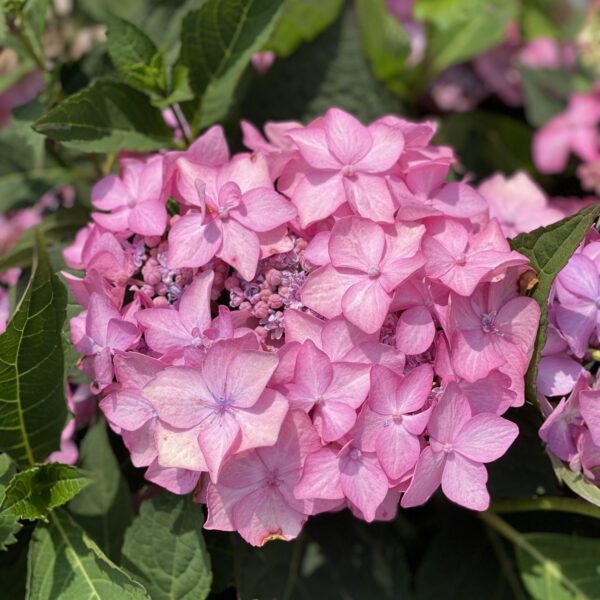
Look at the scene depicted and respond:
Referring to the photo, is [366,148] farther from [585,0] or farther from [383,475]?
[585,0]

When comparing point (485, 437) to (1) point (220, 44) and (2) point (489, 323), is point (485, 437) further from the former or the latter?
(1) point (220, 44)

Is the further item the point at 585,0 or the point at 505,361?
the point at 585,0

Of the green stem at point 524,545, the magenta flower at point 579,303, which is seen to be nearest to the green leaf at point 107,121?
the magenta flower at point 579,303

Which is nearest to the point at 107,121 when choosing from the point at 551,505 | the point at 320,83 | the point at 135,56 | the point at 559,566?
the point at 135,56

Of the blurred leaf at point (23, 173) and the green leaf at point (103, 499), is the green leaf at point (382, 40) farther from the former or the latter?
the green leaf at point (103, 499)

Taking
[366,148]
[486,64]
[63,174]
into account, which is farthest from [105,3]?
[366,148]

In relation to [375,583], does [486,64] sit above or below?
above
